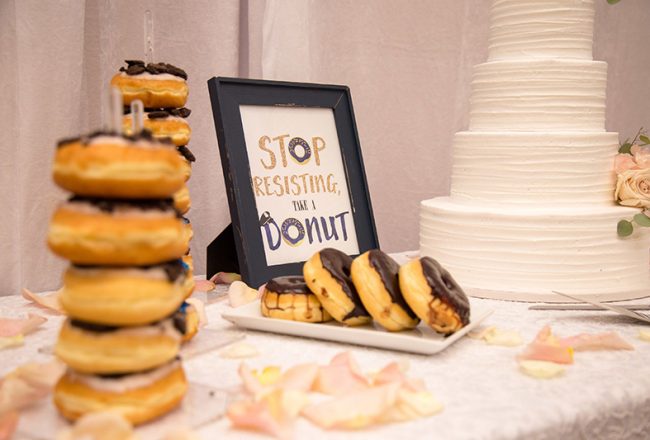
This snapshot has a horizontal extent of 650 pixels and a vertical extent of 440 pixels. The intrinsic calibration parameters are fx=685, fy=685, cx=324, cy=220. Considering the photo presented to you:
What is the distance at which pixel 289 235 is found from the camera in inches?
48.6

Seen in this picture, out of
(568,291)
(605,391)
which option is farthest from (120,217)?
(568,291)

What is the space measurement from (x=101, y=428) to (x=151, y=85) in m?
0.55

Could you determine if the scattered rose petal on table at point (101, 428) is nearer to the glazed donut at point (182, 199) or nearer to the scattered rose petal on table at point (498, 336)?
the glazed donut at point (182, 199)

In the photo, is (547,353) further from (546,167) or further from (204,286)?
(204,286)

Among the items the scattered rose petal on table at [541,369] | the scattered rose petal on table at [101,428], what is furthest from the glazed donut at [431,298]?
the scattered rose petal on table at [101,428]

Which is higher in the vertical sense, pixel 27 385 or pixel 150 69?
pixel 150 69

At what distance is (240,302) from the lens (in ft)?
3.45

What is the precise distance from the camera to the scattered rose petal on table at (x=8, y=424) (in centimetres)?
53

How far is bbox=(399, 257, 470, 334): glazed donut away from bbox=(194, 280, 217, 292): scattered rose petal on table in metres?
0.45

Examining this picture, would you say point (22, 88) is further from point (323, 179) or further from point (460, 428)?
point (460, 428)

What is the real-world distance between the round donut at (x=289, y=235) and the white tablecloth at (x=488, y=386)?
304 millimetres

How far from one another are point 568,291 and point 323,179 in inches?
19.2

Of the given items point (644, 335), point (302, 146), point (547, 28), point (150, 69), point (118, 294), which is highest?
point (547, 28)

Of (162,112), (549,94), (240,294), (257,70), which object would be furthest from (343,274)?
(257,70)
